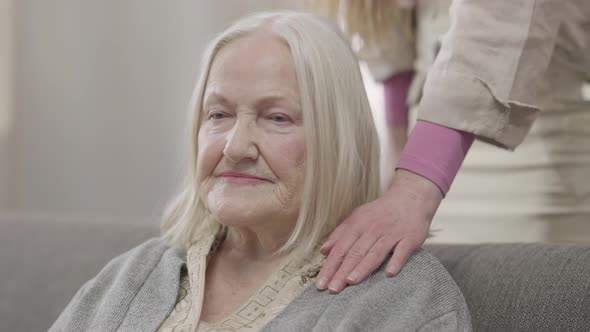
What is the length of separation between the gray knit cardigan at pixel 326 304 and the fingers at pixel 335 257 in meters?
0.02

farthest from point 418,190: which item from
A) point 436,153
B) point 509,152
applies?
point 509,152

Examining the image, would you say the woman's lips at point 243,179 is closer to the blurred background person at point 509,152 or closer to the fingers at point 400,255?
the fingers at point 400,255

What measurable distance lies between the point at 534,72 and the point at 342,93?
323 millimetres

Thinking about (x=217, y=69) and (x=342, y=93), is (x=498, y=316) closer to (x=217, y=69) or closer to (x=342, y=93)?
(x=342, y=93)

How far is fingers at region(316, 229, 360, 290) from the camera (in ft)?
3.81

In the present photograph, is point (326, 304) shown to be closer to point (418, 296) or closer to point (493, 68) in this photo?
point (418, 296)

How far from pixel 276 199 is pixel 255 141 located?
0.30 feet

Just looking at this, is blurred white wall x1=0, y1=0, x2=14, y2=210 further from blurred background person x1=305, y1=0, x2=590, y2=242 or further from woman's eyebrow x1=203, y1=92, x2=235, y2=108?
woman's eyebrow x1=203, y1=92, x2=235, y2=108

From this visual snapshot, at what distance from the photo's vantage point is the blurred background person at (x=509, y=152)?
1517mm

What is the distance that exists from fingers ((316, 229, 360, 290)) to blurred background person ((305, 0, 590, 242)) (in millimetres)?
375

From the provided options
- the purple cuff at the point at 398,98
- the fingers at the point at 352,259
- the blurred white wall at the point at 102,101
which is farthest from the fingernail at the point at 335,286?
the blurred white wall at the point at 102,101

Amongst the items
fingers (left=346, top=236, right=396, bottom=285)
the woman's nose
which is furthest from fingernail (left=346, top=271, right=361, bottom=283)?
the woman's nose

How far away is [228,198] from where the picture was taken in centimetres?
118

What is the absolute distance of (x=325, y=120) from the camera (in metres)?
1.21
